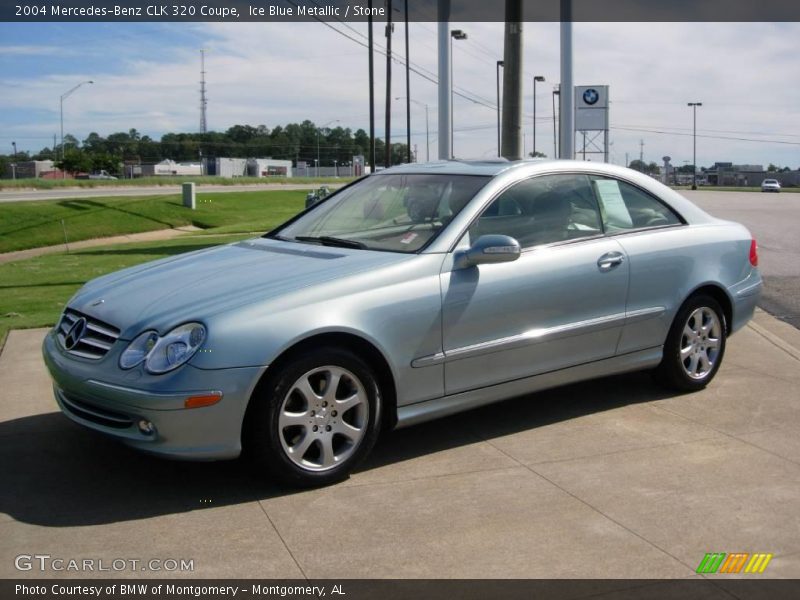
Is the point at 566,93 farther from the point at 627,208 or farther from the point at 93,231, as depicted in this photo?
the point at 93,231

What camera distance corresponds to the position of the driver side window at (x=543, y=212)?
17.4ft

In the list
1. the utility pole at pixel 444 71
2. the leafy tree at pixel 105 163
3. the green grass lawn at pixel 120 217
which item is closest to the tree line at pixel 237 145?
the leafy tree at pixel 105 163

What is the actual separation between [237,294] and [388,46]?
29.3m

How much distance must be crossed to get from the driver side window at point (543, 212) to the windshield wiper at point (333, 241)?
0.65 metres

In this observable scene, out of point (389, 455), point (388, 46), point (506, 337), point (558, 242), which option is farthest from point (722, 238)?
point (388, 46)

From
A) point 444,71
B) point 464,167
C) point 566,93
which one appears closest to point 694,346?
point 464,167

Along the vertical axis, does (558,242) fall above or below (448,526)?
above

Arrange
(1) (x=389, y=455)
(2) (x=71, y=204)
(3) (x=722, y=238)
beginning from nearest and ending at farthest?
(1) (x=389, y=455), (3) (x=722, y=238), (2) (x=71, y=204)

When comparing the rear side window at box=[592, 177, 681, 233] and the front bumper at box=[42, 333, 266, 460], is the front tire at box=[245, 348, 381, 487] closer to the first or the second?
the front bumper at box=[42, 333, 266, 460]

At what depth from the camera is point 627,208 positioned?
5969mm

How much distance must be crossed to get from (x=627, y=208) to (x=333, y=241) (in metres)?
1.94

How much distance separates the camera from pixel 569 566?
3.68 metres

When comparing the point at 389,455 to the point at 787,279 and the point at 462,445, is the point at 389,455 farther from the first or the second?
the point at 787,279

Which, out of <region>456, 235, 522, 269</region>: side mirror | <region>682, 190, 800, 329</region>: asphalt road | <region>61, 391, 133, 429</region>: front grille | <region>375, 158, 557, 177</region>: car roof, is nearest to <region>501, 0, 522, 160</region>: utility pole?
<region>682, 190, 800, 329</region>: asphalt road
